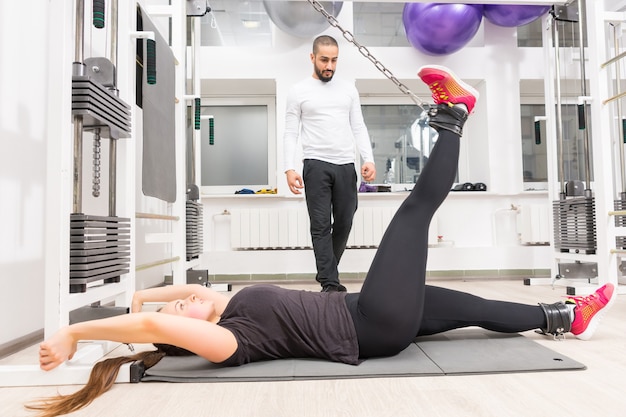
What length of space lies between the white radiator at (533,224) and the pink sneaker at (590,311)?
2.31 metres

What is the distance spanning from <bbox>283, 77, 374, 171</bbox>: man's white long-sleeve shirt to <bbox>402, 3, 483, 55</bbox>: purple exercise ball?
1088 mm

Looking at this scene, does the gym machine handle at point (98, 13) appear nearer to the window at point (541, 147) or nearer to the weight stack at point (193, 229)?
the weight stack at point (193, 229)

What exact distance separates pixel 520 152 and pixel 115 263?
3345mm

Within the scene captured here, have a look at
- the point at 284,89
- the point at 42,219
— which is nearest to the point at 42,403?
the point at 42,219

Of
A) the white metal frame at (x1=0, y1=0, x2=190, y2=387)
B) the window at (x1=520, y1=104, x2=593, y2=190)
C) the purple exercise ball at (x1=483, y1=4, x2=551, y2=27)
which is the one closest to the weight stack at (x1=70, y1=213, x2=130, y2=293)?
the white metal frame at (x1=0, y1=0, x2=190, y2=387)

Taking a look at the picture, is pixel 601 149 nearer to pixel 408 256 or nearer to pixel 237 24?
pixel 408 256

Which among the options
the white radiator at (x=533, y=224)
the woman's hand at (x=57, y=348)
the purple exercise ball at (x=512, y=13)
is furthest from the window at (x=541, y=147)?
the woman's hand at (x=57, y=348)

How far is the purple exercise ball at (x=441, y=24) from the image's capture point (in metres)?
3.42

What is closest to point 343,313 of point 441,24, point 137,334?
point 137,334

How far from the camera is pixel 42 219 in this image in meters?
1.89

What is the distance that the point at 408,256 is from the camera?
1316 millimetres

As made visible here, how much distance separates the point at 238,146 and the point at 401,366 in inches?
121

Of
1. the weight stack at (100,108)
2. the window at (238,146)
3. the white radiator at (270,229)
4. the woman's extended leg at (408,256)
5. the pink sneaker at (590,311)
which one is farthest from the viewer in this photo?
the window at (238,146)

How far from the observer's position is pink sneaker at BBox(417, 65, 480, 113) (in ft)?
4.59
